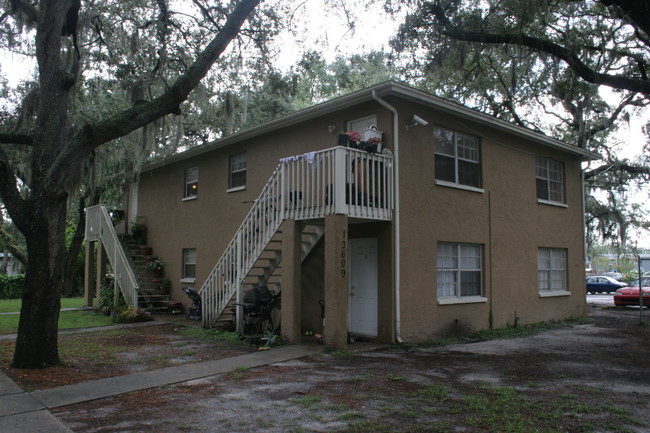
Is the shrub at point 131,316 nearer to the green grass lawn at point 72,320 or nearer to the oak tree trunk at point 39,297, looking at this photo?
the green grass lawn at point 72,320

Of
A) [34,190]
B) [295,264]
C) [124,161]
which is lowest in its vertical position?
[295,264]

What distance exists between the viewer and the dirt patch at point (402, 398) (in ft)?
18.7

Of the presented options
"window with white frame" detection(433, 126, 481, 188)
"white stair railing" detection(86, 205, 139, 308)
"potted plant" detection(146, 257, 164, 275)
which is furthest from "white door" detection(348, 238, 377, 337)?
"potted plant" detection(146, 257, 164, 275)

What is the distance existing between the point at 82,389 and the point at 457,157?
973cm

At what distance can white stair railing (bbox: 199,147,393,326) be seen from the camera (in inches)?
408

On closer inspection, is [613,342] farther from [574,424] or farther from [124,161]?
[124,161]

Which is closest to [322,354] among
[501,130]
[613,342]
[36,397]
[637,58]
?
[36,397]

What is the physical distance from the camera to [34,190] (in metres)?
8.47

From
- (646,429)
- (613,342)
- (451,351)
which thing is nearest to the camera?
(646,429)

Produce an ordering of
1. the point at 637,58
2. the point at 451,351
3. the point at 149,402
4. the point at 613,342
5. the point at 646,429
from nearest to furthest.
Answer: the point at 646,429 < the point at 149,402 < the point at 451,351 < the point at 613,342 < the point at 637,58

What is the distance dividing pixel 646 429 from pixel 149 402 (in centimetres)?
578

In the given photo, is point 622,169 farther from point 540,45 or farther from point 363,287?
point 363,287

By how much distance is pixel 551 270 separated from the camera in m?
15.9

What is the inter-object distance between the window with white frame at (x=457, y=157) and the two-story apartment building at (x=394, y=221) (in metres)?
0.04
